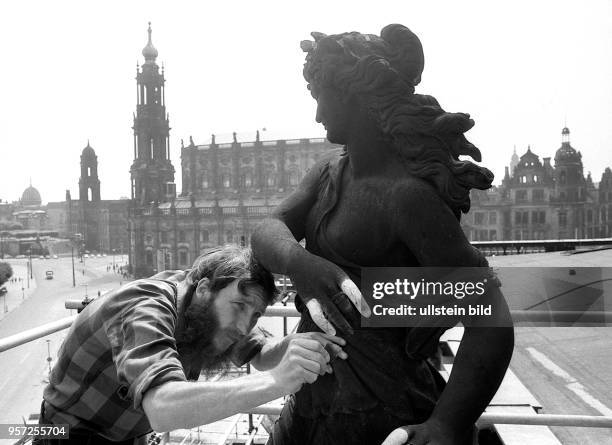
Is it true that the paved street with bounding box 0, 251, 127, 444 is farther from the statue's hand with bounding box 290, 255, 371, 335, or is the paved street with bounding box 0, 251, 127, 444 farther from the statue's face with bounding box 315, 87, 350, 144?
the statue's face with bounding box 315, 87, 350, 144

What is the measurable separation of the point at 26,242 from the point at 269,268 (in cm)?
5937

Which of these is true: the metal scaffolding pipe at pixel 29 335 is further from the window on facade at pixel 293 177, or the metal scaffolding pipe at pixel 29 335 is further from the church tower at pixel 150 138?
the church tower at pixel 150 138

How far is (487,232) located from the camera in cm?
4147

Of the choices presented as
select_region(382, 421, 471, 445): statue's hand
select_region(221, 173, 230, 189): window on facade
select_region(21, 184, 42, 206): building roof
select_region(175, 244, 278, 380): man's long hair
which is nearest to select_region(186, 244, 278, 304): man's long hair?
select_region(175, 244, 278, 380): man's long hair

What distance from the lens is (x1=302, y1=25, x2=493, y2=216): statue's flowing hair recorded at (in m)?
1.54

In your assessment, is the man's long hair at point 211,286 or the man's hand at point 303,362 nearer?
the man's hand at point 303,362

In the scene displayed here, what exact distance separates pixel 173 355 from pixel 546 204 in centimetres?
4176

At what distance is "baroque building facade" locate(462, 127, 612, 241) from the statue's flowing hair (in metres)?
38.3

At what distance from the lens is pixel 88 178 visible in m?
65.9

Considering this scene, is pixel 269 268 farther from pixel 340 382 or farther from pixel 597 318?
pixel 597 318

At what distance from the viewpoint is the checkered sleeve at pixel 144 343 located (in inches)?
53.7

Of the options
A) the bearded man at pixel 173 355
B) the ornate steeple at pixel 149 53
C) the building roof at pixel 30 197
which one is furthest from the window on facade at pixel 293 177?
the bearded man at pixel 173 355

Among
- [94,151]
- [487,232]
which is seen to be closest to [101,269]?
[94,151]

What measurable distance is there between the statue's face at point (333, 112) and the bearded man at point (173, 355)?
1.51 ft
